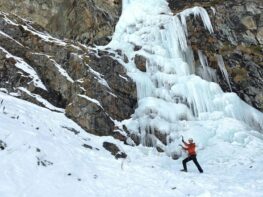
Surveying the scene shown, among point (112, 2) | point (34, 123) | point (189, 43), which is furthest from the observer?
point (112, 2)

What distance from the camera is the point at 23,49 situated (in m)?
21.7

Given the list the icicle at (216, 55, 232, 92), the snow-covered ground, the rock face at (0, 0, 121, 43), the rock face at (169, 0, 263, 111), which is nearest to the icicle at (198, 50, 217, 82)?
the rock face at (169, 0, 263, 111)

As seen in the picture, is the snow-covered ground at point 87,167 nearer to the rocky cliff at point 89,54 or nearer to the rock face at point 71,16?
the rocky cliff at point 89,54

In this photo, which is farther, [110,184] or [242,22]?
[242,22]

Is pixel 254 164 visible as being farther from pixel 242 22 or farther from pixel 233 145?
pixel 242 22

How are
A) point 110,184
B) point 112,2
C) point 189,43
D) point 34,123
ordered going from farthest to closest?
point 112,2
point 189,43
point 34,123
point 110,184

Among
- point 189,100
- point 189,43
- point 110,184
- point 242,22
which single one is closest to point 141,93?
point 189,100

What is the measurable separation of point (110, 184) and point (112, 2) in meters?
17.7

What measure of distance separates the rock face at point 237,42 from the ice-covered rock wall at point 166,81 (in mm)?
486

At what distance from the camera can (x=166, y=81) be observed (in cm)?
2191

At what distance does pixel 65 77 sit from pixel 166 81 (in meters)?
5.07

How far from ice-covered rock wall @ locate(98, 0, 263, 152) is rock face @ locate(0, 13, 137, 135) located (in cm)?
89

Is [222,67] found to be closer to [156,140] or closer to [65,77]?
[156,140]

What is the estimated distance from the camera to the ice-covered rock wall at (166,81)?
20.1m
